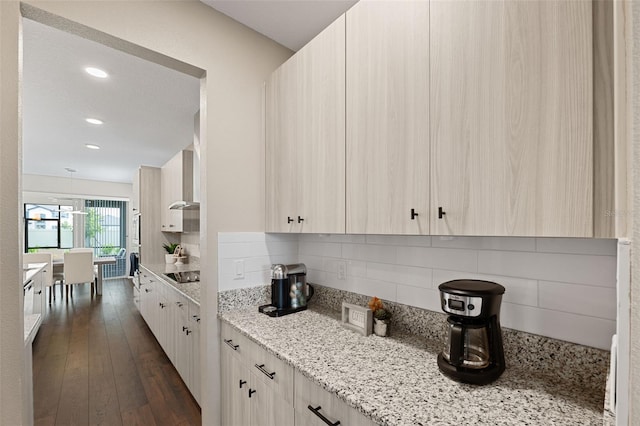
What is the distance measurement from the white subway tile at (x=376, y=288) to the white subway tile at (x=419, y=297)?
0.04 meters

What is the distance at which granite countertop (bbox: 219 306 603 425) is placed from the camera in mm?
836

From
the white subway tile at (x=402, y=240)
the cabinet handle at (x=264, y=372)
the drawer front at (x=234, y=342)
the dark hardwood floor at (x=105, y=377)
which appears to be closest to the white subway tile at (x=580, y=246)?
the white subway tile at (x=402, y=240)

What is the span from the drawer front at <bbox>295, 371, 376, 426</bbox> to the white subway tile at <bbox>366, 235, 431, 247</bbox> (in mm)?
780

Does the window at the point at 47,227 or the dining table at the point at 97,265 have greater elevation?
the window at the point at 47,227

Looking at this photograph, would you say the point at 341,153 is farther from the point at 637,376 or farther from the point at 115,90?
the point at 115,90

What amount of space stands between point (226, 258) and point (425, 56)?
1.45 meters

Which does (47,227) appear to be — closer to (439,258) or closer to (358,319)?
(358,319)

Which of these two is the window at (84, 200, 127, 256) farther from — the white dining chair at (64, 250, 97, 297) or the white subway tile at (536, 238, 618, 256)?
the white subway tile at (536, 238, 618, 256)

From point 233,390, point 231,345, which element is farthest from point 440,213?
point 233,390

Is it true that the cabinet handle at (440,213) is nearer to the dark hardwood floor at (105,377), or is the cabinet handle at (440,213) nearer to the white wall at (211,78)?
the white wall at (211,78)

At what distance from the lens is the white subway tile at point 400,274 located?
142 centimetres

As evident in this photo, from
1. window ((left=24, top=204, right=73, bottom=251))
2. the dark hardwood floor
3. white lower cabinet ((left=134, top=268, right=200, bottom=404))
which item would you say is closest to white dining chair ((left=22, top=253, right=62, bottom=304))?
the dark hardwood floor

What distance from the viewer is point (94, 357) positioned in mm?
3199

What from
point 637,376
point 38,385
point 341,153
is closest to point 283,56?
point 341,153
